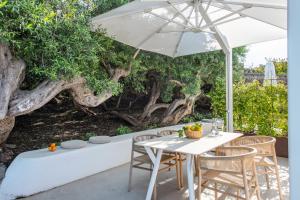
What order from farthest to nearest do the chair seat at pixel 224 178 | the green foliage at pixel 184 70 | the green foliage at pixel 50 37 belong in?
1. the green foliage at pixel 184 70
2. the green foliage at pixel 50 37
3. the chair seat at pixel 224 178

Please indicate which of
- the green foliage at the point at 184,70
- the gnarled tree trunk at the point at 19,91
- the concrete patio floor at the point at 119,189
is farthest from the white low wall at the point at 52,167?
the green foliage at the point at 184,70

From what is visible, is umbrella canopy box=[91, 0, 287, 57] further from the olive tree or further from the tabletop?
the tabletop

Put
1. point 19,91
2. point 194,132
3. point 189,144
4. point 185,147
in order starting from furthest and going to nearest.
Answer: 1. point 19,91
2. point 194,132
3. point 189,144
4. point 185,147

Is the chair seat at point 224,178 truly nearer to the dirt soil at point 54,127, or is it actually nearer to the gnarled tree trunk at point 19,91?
the gnarled tree trunk at point 19,91

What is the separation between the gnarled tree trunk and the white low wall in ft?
2.68

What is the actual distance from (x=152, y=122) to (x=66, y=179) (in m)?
4.34

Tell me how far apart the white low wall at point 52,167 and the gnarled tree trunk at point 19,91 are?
2.68ft

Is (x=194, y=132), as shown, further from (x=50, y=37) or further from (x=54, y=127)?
(x=54, y=127)

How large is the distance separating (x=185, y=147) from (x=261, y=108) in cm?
395

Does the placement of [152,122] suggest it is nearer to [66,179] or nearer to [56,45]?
[66,179]

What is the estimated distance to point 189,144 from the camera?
3.72 metres

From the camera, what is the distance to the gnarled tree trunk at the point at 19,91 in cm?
404

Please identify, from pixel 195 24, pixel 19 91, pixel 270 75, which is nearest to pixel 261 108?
pixel 270 75

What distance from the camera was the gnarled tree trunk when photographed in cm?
404
